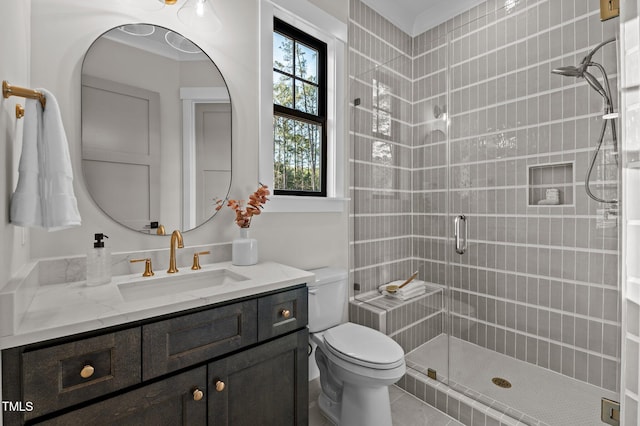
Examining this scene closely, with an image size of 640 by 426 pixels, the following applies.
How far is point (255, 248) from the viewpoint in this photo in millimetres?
1525

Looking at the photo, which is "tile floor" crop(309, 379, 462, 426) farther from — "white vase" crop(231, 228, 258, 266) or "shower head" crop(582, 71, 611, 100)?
"shower head" crop(582, 71, 611, 100)

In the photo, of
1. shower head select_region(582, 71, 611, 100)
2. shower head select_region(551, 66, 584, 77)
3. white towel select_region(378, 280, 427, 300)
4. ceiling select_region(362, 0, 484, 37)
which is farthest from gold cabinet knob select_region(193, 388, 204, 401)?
ceiling select_region(362, 0, 484, 37)

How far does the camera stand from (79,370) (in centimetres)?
77

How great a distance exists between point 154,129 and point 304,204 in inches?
37.5

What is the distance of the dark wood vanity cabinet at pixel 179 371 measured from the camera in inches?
28.5

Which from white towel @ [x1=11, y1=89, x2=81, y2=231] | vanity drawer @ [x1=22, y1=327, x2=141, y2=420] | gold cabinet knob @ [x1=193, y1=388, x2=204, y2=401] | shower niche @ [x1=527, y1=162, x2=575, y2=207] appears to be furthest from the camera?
shower niche @ [x1=527, y1=162, x2=575, y2=207]

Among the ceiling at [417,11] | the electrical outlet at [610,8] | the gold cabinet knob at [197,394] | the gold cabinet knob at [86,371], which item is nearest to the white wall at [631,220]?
the electrical outlet at [610,8]

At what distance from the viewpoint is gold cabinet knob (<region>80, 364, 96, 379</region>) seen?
0.76m

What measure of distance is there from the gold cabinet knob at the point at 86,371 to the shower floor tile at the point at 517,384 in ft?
6.12

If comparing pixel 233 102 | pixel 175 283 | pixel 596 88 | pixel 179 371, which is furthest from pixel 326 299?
pixel 596 88

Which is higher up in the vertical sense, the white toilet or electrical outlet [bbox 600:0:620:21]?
electrical outlet [bbox 600:0:620:21]

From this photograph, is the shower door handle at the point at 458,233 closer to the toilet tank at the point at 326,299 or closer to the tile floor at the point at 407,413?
the toilet tank at the point at 326,299

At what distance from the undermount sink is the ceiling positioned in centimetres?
243

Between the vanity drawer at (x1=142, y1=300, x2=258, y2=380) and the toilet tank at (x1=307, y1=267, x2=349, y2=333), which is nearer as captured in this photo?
the vanity drawer at (x1=142, y1=300, x2=258, y2=380)
